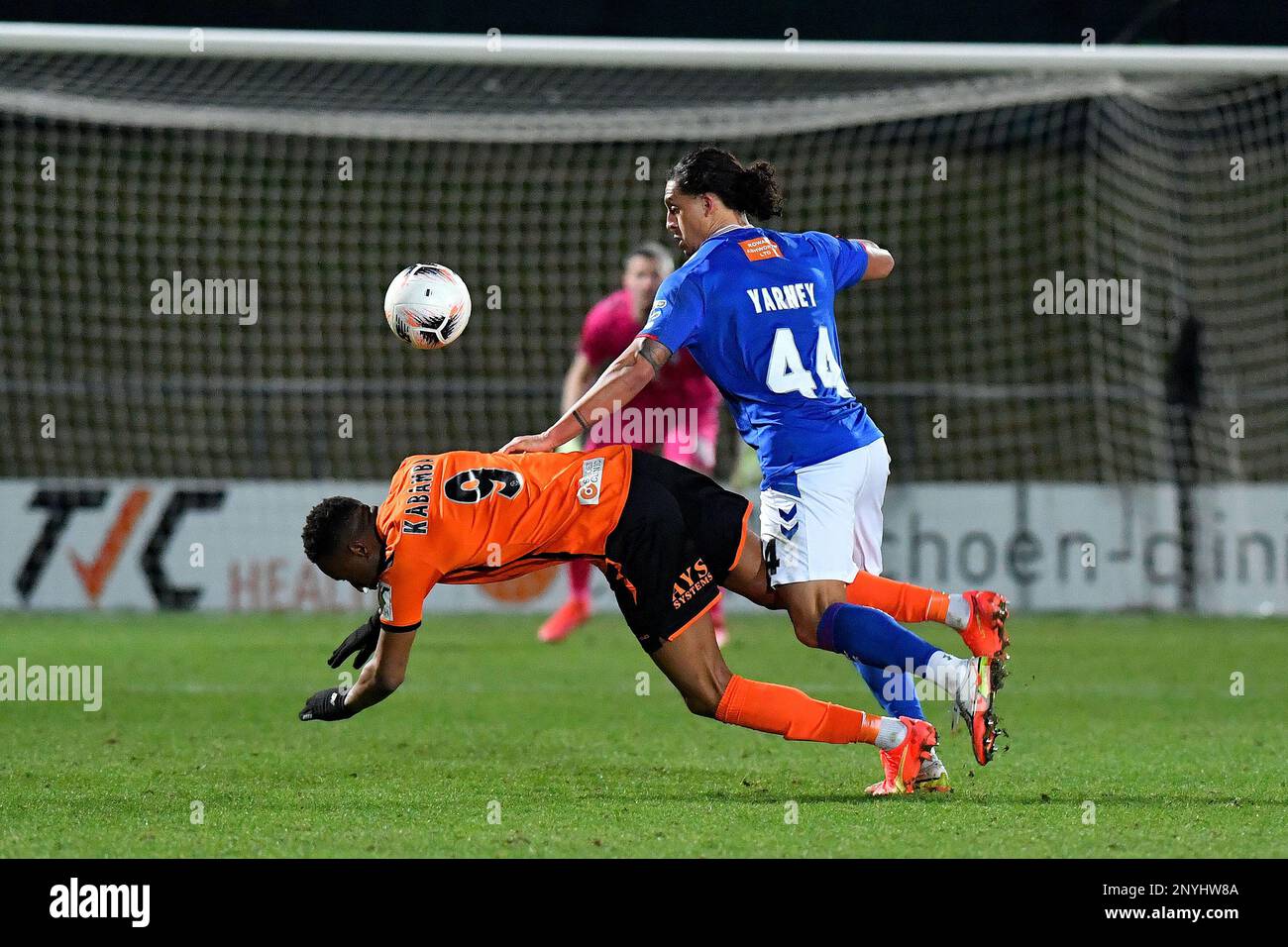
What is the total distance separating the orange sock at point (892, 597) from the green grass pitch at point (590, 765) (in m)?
0.55

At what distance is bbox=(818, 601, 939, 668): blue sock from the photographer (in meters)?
4.74

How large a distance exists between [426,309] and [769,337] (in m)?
1.11

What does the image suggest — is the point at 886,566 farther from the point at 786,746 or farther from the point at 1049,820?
the point at 1049,820

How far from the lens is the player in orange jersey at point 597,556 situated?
4.63m

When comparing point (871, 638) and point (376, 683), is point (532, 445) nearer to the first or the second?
point (376, 683)

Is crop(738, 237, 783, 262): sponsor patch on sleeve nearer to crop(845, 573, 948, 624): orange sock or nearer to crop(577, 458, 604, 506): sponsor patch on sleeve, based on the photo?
crop(577, 458, 604, 506): sponsor patch on sleeve

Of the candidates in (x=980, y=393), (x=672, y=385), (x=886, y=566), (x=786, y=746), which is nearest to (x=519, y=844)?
(x=786, y=746)

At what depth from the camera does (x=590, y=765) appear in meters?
5.56

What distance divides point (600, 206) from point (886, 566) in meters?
7.50

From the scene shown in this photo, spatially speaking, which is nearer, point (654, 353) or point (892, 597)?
point (654, 353)
